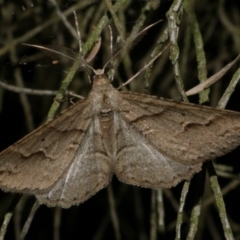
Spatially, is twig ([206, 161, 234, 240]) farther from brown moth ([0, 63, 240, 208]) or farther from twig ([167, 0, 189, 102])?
twig ([167, 0, 189, 102])

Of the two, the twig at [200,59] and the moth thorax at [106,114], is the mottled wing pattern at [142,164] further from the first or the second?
the twig at [200,59]

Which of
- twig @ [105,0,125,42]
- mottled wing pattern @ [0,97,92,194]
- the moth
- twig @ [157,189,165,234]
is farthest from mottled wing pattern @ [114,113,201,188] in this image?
twig @ [157,189,165,234]

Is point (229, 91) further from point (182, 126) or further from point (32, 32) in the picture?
point (32, 32)

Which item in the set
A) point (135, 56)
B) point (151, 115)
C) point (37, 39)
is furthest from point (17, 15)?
point (151, 115)

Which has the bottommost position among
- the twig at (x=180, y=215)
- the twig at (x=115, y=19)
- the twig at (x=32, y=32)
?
the twig at (x=180, y=215)

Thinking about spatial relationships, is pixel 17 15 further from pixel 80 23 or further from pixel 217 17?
pixel 217 17

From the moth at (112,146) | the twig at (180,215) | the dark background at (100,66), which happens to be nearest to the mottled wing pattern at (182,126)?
the moth at (112,146)
